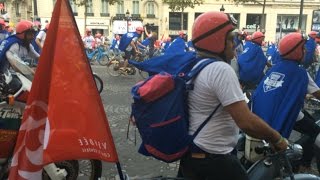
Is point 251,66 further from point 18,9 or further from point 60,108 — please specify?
point 18,9

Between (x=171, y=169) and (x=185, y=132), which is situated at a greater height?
(x=185, y=132)

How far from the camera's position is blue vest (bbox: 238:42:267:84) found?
840 centimetres

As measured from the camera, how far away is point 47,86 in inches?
84.2

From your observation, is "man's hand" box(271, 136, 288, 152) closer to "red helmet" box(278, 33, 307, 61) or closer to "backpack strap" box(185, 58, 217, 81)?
"backpack strap" box(185, 58, 217, 81)

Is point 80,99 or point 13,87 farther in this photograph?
point 13,87

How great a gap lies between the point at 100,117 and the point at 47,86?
300 millimetres

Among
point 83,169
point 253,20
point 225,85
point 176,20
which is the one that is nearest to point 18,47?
point 83,169

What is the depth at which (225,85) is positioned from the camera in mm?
2365

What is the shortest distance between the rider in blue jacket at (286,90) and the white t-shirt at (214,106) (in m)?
1.50

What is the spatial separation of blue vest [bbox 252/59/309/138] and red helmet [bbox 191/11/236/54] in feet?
5.30

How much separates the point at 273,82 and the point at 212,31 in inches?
70.6

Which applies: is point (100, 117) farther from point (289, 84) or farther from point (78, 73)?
point (289, 84)

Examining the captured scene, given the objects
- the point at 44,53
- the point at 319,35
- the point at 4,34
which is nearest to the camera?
the point at 44,53

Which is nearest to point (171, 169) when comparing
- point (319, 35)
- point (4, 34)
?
point (319, 35)
